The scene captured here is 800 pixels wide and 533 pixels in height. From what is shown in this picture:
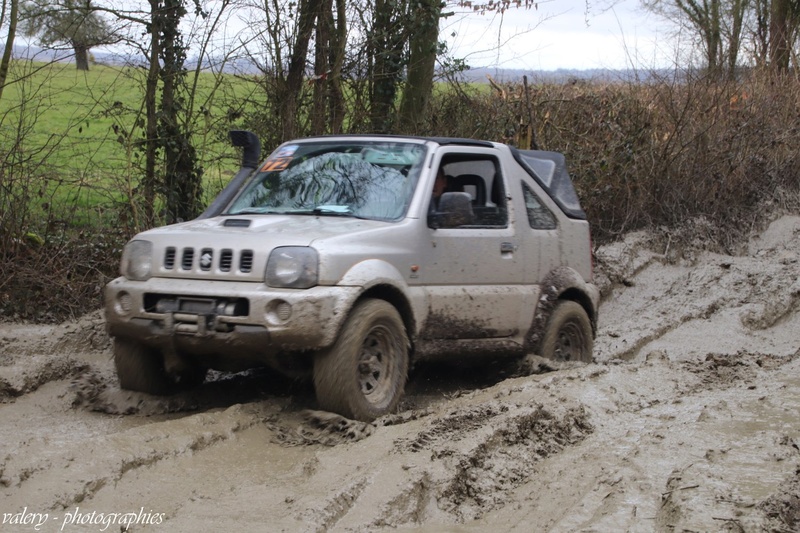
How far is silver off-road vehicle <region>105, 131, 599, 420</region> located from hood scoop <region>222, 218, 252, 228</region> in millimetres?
15

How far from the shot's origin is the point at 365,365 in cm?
623

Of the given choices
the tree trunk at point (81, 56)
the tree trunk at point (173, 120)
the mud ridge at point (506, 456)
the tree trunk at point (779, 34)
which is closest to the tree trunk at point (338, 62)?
the tree trunk at point (173, 120)

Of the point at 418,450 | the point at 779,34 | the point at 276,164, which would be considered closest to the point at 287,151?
the point at 276,164

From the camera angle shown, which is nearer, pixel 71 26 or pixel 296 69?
pixel 71 26

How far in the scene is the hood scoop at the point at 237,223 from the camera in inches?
256

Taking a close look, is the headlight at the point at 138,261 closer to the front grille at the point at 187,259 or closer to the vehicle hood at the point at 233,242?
the vehicle hood at the point at 233,242

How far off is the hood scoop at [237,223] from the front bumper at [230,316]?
573 millimetres

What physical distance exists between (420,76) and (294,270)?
8544 millimetres

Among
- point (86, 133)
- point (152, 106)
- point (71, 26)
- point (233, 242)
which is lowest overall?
point (233, 242)

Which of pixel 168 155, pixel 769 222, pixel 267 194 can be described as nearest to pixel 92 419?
pixel 267 194

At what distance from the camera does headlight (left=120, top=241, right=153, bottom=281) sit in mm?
6289

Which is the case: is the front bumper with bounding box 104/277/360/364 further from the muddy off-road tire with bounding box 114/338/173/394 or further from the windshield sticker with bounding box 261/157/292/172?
the windshield sticker with bounding box 261/157/292/172

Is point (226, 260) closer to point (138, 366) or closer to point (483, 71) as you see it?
point (138, 366)

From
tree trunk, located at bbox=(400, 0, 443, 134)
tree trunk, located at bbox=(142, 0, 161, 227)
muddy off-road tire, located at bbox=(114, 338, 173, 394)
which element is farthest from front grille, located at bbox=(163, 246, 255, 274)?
tree trunk, located at bbox=(400, 0, 443, 134)
